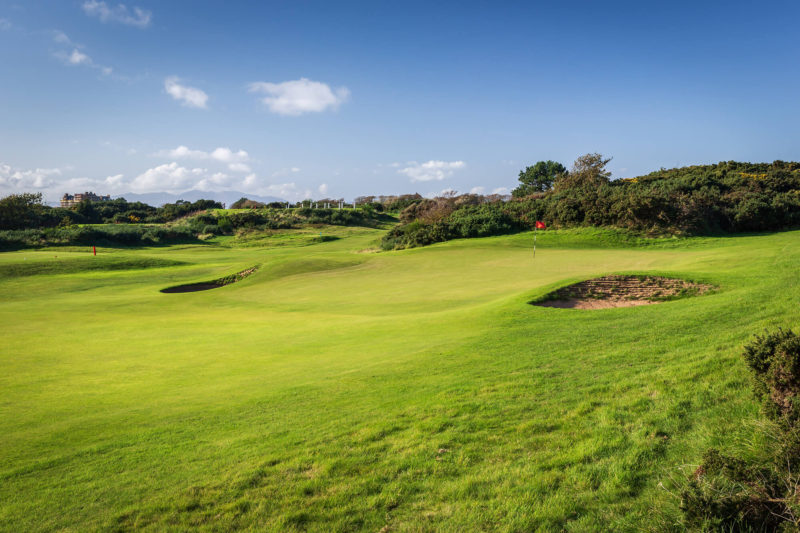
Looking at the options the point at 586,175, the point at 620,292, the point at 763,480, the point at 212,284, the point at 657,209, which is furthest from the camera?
the point at 586,175

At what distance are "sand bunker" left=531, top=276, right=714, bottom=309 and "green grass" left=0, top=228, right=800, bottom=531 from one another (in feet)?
2.21

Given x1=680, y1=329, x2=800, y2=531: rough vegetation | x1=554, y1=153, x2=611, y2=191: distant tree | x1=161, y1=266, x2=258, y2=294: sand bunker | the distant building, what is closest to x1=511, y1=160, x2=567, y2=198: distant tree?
x1=554, y1=153, x2=611, y2=191: distant tree

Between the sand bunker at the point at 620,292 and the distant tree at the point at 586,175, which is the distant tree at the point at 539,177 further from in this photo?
the sand bunker at the point at 620,292

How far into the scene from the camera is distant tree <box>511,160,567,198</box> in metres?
86.3

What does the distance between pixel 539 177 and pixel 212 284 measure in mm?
72448

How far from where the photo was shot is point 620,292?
17.9 metres

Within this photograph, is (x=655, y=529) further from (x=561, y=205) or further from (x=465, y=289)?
(x=561, y=205)

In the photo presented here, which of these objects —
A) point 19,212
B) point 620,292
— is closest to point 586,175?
point 620,292

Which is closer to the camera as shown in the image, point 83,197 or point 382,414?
point 382,414

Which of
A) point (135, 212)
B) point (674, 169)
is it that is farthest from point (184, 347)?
point (135, 212)

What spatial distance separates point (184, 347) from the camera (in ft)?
46.6

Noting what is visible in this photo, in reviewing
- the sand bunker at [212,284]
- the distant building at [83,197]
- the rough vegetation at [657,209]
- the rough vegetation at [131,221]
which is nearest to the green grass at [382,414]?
the sand bunker at [212,284]

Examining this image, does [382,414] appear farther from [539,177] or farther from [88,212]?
[88,212]

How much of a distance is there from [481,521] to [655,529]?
1455mm
